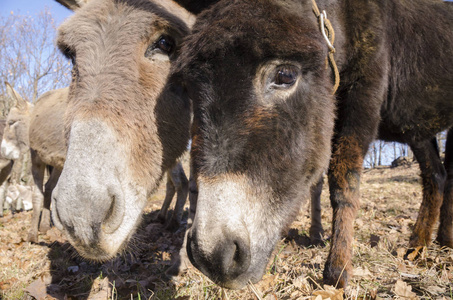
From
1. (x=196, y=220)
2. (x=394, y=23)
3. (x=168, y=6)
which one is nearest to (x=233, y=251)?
(x=196, y=220)

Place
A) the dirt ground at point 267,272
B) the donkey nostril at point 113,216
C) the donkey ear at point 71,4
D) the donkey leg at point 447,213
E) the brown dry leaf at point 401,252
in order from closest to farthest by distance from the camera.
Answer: the donkey nostril at point 113,216 < the dirt ground at point 267,272 < the donkey ear at point 71,4 < the brown dry leaf at point 401,252 < the donkey leg at point 447,213

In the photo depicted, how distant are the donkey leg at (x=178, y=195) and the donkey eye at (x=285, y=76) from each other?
4.41m

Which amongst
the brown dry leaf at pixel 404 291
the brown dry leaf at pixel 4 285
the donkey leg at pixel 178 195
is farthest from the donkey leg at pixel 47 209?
the brown dry leaf at pixel 404 291

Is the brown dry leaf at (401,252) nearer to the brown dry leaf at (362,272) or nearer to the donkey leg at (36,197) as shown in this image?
the brown dry leaf at (362,272)

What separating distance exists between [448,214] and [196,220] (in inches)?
148

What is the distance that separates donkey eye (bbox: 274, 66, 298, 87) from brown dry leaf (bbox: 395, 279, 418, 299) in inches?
66.0

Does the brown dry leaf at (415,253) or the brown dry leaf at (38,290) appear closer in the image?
the brown dry leaf at (38,290)

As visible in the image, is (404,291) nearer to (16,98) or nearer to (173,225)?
(173,225)

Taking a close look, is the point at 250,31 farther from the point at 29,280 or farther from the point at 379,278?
the point at 29,280

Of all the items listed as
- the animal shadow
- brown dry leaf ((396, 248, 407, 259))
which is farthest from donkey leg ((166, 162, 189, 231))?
brown dry leaf ((396, 248, 407, 259))

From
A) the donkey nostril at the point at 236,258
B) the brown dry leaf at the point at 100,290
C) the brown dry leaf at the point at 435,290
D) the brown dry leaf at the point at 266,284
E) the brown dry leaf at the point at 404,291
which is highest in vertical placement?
the donkey nostril at the point at 236,258

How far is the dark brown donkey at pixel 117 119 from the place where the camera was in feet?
5.89

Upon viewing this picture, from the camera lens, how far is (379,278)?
251 cm

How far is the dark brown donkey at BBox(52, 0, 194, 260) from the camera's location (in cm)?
179
